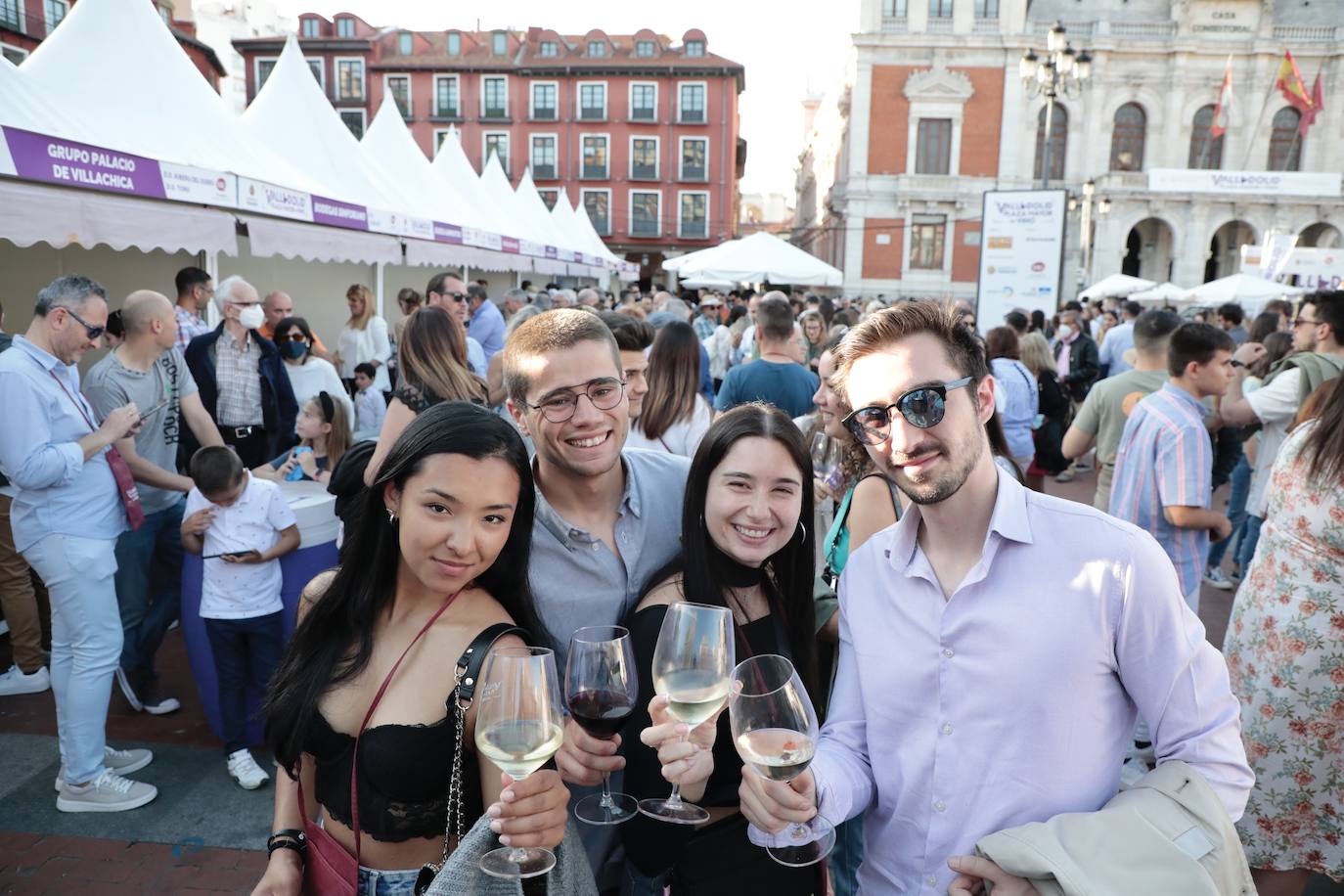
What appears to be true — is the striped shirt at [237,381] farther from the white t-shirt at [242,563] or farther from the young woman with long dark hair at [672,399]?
the young woman with long dark hair at [672,399]

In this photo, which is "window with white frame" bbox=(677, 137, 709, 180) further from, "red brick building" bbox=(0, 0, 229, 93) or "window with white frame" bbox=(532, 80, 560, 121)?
"red brick building" bbox=(0, 0, 229, 93)

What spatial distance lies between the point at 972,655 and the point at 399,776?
3.73ft

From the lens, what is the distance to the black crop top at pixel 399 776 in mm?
1644

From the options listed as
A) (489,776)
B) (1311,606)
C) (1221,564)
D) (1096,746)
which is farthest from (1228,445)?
(489,776)

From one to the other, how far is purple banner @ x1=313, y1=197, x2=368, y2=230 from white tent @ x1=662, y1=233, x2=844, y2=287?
694 cm

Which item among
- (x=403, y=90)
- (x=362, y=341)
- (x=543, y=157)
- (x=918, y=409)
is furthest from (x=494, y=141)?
(x=918, y=409)

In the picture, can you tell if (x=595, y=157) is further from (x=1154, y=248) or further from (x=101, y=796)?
(x=101, y=796)

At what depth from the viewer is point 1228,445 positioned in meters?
6.72

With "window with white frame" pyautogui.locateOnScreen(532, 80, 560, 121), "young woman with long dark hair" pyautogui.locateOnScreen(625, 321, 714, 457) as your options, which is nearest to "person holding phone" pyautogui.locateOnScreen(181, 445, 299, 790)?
"young woman with long dark hair" pyautogui.locateOnScreen(625, 321, 714, 457)

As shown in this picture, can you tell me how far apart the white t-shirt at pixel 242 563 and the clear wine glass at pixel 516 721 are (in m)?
2.96

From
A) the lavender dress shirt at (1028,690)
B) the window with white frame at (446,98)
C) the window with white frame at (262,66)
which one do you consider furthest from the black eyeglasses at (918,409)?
the window with white frame at (262,66)

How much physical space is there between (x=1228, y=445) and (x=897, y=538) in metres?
6.41

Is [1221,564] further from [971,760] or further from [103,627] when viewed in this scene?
[103,627]

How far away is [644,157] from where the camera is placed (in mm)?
45125
